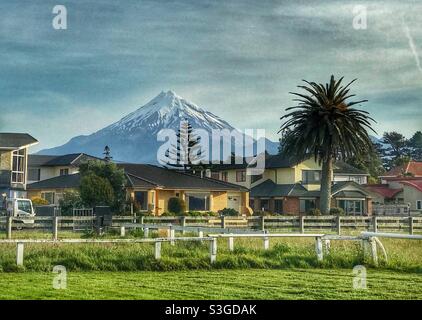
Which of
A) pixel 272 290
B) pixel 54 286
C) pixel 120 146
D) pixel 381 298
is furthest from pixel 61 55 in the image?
pixel 120 146

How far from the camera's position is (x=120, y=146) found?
606 feet

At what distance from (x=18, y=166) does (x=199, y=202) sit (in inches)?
626

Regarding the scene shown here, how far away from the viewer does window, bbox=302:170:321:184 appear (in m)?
63.8

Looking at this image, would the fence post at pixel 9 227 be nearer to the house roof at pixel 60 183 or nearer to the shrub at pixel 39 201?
the shrub at pixel 39 201

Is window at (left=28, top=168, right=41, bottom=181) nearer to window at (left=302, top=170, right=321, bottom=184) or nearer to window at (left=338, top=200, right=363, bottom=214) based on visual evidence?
window at (left=302, top=170, right=321, bottom=184)

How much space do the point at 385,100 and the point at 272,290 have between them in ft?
50.8

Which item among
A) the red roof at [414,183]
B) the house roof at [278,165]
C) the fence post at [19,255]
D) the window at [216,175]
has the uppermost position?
the house roof at [278,165]

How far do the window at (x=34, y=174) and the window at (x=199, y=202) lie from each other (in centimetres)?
2038

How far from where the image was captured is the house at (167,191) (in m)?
51.4

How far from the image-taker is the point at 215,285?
1209 cm

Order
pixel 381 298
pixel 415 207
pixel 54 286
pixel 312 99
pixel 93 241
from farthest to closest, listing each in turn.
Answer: pixel 415 207 → pixel 312 99 → pixel 93 241 → pixel 54 286 → pixel 381 298

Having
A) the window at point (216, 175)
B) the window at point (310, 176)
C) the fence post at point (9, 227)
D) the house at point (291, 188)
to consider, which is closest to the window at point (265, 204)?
the house at point (291, 188)

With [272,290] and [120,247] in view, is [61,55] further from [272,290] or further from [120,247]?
[272,290]

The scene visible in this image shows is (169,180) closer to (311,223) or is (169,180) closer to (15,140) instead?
(15,140)
